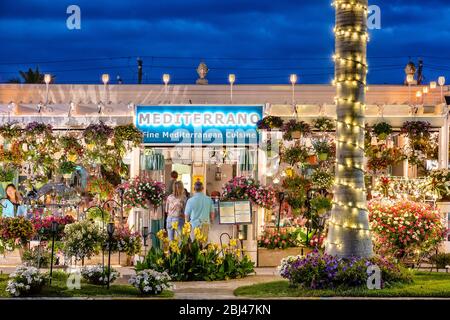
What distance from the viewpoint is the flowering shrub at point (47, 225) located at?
54.4 feet

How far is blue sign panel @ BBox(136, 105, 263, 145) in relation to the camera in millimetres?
19281

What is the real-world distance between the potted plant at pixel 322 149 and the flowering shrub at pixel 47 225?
528 cm

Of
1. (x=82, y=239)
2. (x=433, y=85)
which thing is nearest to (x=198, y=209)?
(x=82, y=239)

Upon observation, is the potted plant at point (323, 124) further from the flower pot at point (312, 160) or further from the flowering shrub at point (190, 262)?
the flowering shrub at point (190, 262)

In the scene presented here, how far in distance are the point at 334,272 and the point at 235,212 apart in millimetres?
4772

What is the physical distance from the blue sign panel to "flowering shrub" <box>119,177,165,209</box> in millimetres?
1516

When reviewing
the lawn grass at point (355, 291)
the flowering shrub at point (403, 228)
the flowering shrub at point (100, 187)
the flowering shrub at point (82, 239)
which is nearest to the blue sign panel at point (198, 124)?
the flowering shrub at point (100, 187)

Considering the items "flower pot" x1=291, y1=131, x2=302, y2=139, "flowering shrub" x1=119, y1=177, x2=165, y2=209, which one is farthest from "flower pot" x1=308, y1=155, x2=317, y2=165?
"flowering shrub" x1=119, y1=177, x2=165, y2=209

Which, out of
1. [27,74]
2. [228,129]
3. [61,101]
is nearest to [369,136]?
[228,129]

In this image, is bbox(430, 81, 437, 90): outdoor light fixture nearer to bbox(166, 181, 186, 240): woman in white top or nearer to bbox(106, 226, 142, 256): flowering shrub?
bbox(166, 181, 186, 240): woman in white top

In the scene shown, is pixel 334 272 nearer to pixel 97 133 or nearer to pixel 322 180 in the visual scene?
pixel 322 180

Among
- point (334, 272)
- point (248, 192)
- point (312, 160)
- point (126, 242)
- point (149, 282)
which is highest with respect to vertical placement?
point (312, 160)

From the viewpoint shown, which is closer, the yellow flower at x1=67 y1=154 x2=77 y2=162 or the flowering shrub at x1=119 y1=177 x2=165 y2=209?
the flowering shrub at x1=119 y1=177 x2=165 y2=209

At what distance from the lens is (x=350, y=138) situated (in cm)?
1352
